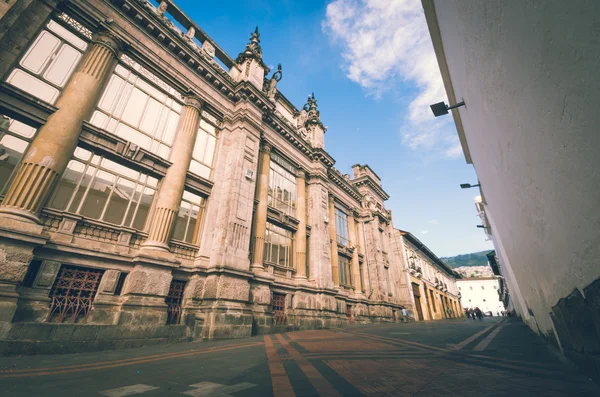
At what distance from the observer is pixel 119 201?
8.72 meters

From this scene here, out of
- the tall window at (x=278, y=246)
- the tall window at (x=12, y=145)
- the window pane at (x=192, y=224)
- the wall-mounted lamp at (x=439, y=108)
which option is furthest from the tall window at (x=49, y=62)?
the wall-mounted lamp at (x=439, y=108)

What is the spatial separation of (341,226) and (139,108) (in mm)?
16704

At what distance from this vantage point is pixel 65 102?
7625 mm

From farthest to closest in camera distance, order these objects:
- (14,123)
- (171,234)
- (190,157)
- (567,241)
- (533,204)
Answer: (190,157) → (171,234) → (14,123) → (533,204) → (567,241)

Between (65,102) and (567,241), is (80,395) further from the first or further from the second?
(65,102)

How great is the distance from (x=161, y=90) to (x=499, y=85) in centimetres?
1229

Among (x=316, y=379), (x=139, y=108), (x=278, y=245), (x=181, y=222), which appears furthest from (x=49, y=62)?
(x=278, y=245)

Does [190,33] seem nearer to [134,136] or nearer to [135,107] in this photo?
[135,107]

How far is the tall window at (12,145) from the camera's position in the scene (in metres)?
6.66

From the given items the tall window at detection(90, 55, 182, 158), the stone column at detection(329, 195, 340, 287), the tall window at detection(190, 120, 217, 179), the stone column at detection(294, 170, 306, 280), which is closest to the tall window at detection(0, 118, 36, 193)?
the tall window at detection(90, 55, 182, 158)

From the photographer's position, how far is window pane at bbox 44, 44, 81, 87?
7.88m

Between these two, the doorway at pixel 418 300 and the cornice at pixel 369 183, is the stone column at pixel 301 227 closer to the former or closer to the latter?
the cornice at pixel 369 183

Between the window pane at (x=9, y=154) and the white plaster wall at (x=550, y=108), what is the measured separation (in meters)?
10.5

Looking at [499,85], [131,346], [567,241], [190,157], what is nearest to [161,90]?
[190,157]
